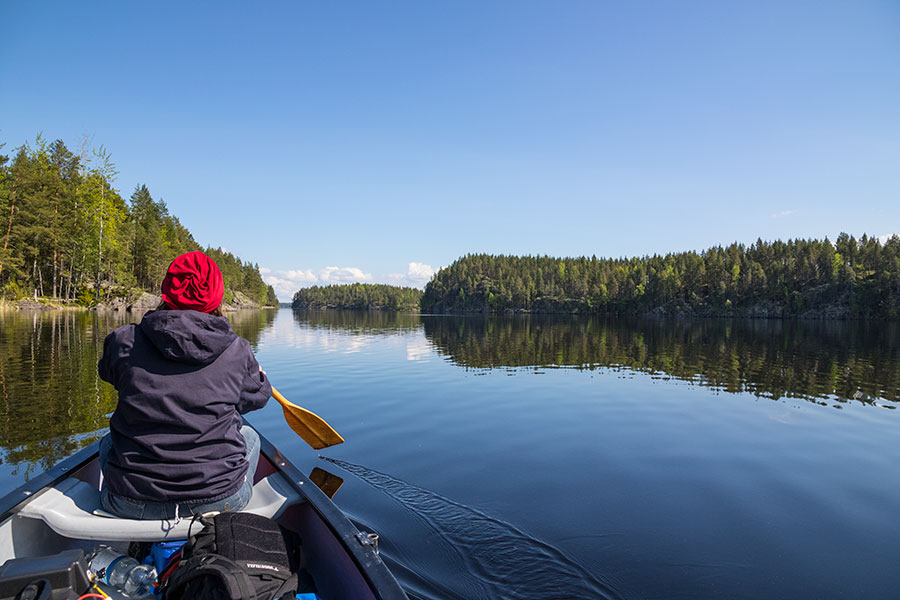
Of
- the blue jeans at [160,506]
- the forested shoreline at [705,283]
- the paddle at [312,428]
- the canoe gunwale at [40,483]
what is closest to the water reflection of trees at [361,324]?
the paddle at [312,428]

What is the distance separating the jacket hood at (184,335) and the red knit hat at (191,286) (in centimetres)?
22

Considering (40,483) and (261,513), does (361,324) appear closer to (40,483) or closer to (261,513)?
(40,483)

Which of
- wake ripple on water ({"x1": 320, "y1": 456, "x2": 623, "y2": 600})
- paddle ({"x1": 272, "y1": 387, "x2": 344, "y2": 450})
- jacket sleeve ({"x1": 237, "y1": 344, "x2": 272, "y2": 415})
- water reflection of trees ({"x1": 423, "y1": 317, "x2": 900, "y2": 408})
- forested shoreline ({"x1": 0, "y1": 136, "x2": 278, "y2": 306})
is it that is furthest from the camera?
forested shoreline ({"x1": 0, "y1": 136, "x2": 278, "y2": 306})

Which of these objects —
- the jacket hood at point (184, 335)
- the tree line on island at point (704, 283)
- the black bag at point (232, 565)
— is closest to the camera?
the black bag at point (232, 565)

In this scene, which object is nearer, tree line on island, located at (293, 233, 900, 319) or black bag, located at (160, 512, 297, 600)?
black bag, located at (160, 512, 297, 600)

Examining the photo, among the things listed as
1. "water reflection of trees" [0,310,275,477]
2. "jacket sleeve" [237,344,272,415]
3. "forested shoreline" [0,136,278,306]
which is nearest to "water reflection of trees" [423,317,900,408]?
"water reflection of trees" [0,310,275,477]

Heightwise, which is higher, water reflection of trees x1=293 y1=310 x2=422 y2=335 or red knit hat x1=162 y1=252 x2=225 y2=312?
red knit hat x1=162 y1=252 x2=225 y2=312

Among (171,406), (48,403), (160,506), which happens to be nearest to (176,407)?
(171,406)

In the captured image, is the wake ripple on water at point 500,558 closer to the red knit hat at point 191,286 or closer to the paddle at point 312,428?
the paddle at point 312,428

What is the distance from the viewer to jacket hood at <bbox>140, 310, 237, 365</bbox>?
307 centimetres

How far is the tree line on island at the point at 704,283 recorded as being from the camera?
113312 mm

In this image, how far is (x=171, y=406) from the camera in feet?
10.1

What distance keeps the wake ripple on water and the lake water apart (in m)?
0.02

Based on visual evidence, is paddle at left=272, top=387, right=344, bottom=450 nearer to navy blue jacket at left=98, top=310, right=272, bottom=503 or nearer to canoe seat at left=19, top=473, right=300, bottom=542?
canoe seat at left=19, top=473, right=300, bottom=542
